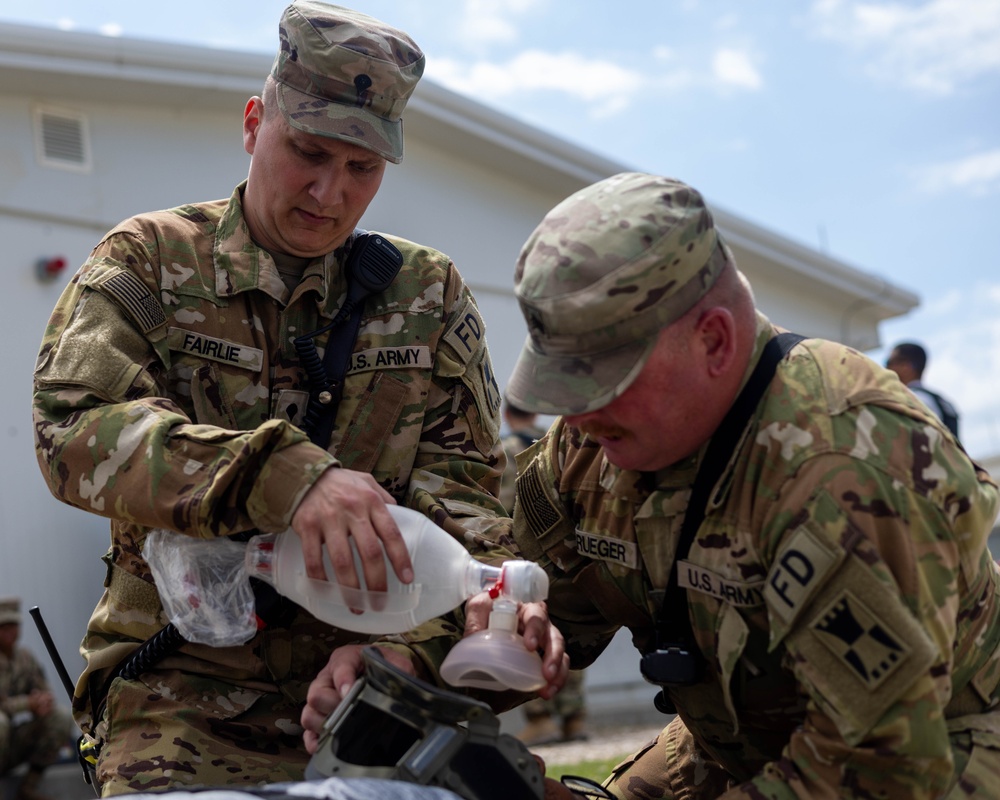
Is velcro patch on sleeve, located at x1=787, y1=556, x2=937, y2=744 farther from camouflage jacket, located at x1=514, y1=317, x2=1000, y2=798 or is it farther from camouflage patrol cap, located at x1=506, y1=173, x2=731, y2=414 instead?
camouflage patrol cap, located at x1=506, y1=173, x2=731, y2=414

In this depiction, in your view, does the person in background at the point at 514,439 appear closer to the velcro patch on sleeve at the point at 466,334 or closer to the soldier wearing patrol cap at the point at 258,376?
the velcro patch on sleeve at the point at 466,334

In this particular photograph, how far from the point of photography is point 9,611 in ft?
29.1

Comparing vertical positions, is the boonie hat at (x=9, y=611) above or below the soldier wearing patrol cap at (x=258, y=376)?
below

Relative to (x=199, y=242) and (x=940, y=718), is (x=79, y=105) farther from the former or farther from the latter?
(x=940, y=718)

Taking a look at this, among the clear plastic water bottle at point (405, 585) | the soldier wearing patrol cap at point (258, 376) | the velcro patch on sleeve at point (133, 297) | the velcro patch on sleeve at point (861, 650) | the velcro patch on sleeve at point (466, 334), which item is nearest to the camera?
the velcro patch on sleeve at point (861, 650)

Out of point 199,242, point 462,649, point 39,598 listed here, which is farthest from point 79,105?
point 462,649

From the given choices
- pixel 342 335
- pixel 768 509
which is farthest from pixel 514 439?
pixel 768 509

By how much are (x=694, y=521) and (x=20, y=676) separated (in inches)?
305

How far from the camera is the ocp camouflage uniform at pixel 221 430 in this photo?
2611 mm

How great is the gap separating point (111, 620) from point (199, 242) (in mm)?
981

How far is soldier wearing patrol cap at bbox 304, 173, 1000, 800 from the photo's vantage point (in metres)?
2.22

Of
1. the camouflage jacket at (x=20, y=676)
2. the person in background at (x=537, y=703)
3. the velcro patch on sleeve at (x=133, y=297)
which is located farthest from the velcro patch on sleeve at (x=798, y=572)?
the camouflage jacket at (x=20, y=676)

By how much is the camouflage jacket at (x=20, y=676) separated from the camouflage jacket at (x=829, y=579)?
24.1 ft

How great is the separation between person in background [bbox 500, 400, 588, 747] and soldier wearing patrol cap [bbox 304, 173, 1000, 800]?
621cm
